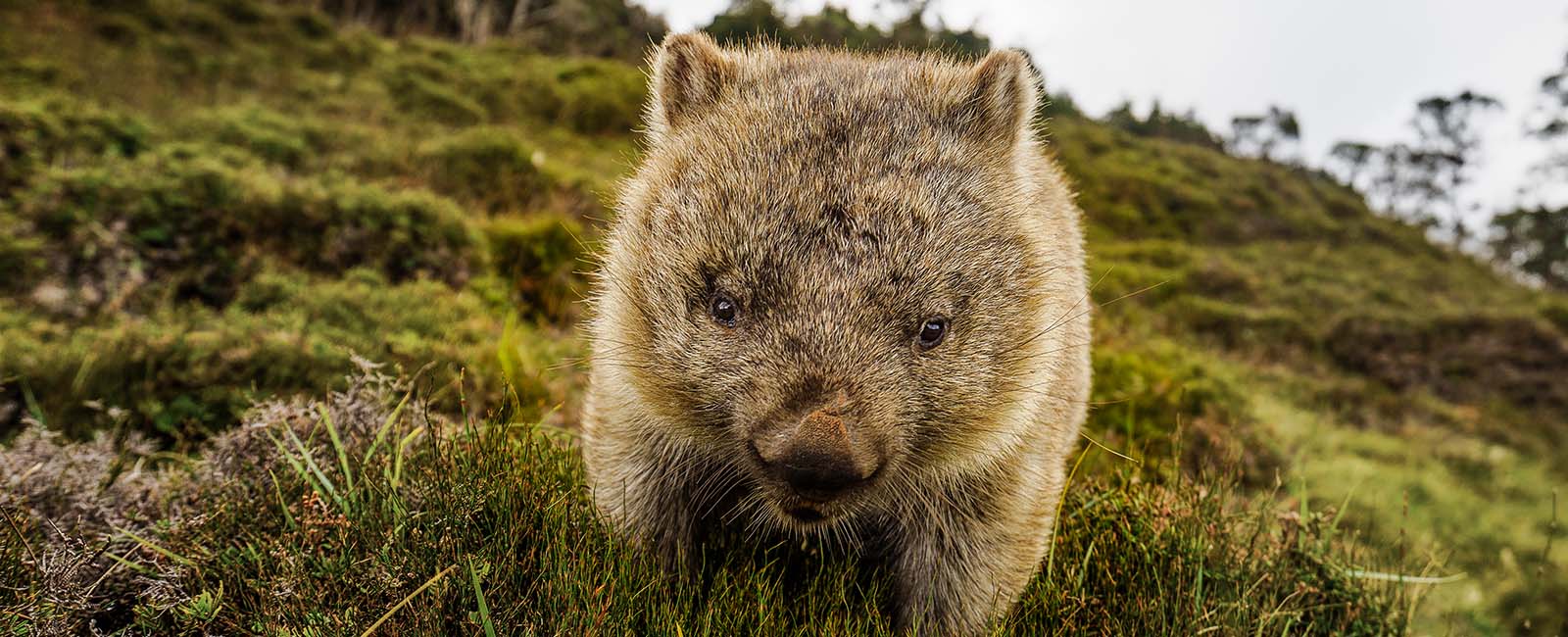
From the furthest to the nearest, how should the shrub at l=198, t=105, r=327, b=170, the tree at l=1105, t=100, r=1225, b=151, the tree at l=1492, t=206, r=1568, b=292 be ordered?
the tree at l=1105, t=100, r=1225, b=151 < the tree at l=1492, t=206, r=1568, b=292 < the shrub at l=198, t=105, r=327, b=170

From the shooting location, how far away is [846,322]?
229cm

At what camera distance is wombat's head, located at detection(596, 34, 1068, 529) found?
227 centimetres

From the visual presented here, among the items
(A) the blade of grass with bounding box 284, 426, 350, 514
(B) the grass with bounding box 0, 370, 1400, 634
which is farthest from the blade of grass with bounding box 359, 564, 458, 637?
(A) the blade of grass with bounding box 284, 426, 350, 514

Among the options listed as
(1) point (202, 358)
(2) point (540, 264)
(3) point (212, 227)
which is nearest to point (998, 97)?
(1) point (202, 358)

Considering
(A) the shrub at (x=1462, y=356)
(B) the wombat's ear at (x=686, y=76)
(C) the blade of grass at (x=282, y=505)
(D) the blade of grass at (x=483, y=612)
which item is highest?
(B) the wombat's ear at (x=686, y=76)

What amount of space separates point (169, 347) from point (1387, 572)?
21.4 ft

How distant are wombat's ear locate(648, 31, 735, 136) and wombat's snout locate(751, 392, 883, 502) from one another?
4.64 feet

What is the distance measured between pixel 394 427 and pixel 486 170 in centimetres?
1003

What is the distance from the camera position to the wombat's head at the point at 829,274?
2.27 metres

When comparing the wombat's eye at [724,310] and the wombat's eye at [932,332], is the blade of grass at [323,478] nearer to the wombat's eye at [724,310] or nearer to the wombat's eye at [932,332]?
the wombat's eye at [724,310]

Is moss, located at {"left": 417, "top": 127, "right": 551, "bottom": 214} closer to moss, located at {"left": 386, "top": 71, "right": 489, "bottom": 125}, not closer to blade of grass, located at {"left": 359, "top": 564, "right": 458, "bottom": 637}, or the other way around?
moss, located at {"left": 386, "top": 71, "right": 489, "bottom": 125}

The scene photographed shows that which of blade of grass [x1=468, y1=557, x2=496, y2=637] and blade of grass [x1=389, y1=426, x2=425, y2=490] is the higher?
blade of grass [x1=468, y1=557, x2=496, y2=637]

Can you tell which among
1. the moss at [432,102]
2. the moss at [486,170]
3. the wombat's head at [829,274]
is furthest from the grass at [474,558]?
the moss at [432,102]

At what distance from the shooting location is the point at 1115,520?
3.44 metres
